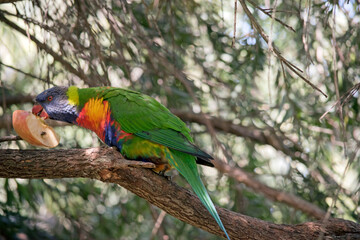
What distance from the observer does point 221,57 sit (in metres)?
4.00

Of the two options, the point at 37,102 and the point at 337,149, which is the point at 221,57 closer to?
the point at 337,149

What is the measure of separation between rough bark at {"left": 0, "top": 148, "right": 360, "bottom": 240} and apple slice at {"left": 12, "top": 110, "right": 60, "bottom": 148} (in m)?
0.18

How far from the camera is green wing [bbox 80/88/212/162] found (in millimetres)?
2266

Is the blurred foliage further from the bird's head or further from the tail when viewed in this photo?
the tail

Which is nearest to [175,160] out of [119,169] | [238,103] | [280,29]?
[119,169]

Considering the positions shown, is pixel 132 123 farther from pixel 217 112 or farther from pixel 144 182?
pixel 217 112

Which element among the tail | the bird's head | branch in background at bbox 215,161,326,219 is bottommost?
the tail

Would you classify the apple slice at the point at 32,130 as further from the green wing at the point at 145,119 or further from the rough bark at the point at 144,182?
the green wing at the point at 145,119

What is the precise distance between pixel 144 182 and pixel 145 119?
42cm

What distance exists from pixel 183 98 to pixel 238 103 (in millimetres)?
565

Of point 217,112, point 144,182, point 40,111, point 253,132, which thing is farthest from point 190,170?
point 253,132

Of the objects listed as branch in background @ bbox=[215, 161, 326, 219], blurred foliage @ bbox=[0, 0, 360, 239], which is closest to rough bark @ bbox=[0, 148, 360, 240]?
blurred foliage @ bbox=[0, 0, 360, 239]

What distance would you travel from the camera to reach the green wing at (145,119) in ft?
7.43

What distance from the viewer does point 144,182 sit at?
6.77 feet
